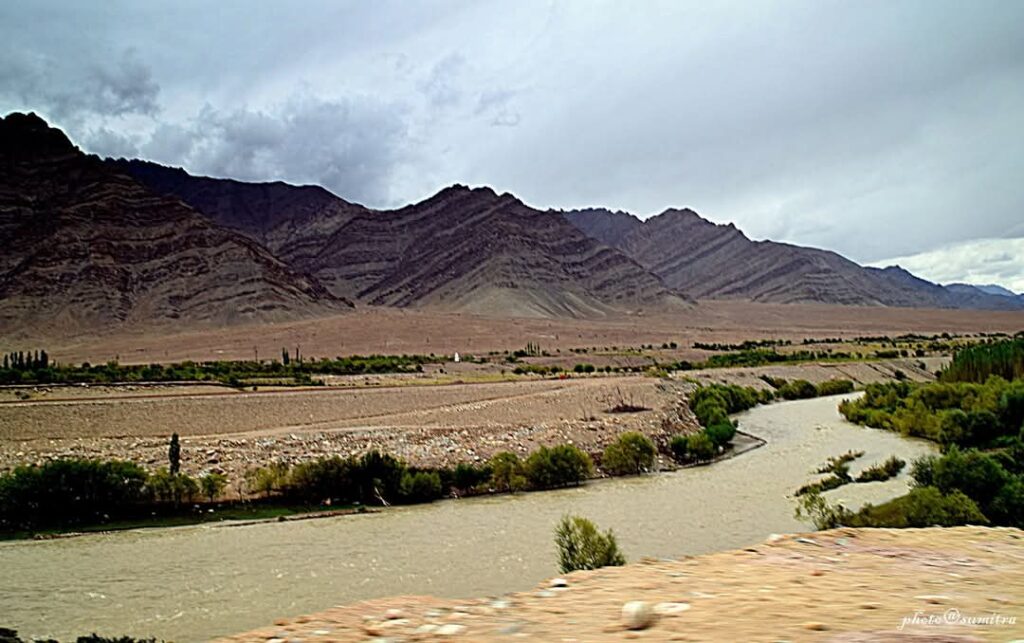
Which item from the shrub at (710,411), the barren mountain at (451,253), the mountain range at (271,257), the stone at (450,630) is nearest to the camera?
the stone at (450,630)

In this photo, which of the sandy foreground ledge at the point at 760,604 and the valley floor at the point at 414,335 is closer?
the sandy foreground ledge at the point at 760,604

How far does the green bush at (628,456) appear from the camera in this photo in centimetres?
3091

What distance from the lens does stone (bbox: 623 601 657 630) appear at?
20.2 ft

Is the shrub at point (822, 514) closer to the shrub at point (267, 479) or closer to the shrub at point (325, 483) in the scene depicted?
the shrub at point (325, 483)

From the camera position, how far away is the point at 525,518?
23.3 metres

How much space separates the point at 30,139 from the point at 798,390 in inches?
4893

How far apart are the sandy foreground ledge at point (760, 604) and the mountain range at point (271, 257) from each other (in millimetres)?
98973

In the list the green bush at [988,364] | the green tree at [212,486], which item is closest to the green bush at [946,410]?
the green bush at [988,364]

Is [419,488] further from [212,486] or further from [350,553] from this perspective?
[212,486]

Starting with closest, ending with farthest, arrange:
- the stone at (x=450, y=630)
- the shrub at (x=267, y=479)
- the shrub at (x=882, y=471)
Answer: the stone at (x=450, y=630)
the shrub at (x=882, y=471)
the shrub at (x=267, y=479)

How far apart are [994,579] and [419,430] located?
28762 mm

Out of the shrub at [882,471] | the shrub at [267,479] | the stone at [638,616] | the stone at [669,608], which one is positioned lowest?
the shrub at [882,471]

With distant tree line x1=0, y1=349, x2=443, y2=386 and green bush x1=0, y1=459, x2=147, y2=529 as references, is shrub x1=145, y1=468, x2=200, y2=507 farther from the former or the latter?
distant tree line x1=0, y1=349, x2=443, y2=386

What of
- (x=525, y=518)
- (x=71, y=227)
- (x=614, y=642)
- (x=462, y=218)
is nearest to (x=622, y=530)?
(x=525, y=518)
